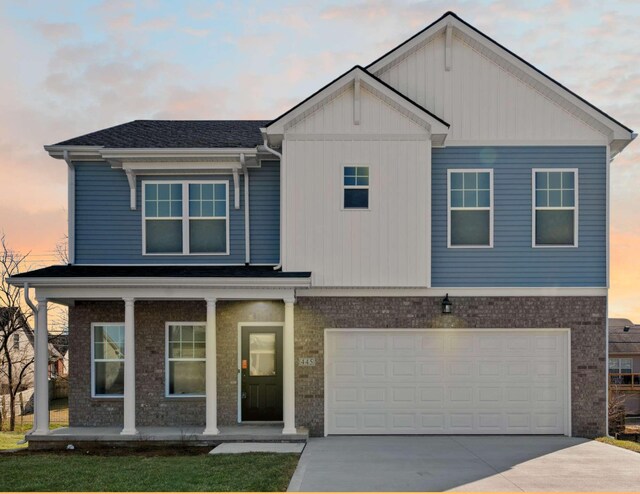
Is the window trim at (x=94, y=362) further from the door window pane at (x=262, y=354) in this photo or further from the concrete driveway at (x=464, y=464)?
the concrete driveway at (x=464, y=464)

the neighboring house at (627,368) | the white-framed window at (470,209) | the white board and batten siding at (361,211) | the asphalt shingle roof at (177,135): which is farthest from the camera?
the neighboring house at (627,368)

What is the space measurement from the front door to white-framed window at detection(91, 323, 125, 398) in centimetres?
271

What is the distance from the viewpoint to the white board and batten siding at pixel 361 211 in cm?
1420

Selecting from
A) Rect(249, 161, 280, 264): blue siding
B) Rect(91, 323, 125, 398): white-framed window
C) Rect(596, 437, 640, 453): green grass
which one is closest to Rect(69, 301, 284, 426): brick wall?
Rect(91, 323, 125, 398): white-framed window

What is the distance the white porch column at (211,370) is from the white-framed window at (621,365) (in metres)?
42.7

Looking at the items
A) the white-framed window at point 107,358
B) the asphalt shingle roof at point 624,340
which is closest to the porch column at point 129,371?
the white-framed window at point 107,358

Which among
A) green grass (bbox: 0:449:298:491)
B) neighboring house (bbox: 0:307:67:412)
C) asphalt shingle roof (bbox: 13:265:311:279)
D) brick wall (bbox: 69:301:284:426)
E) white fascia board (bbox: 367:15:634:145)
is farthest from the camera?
neighboring house (bbox: 0:307:67:412)

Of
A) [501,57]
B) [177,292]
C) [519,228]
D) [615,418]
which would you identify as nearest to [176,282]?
[177,292]

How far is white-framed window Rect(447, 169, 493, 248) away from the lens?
48.0 ft

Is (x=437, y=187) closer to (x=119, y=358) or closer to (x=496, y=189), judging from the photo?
(x=496, y=189)

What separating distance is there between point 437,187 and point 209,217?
498 centimetres

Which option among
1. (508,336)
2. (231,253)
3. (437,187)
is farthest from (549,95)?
(231,253)

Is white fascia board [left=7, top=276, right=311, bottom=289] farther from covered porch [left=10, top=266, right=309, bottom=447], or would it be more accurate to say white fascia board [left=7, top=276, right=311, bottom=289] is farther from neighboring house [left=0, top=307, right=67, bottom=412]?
neighboring house [left=0, top=307, right=67, bottom=412]

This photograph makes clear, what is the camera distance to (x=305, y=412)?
566 inches
